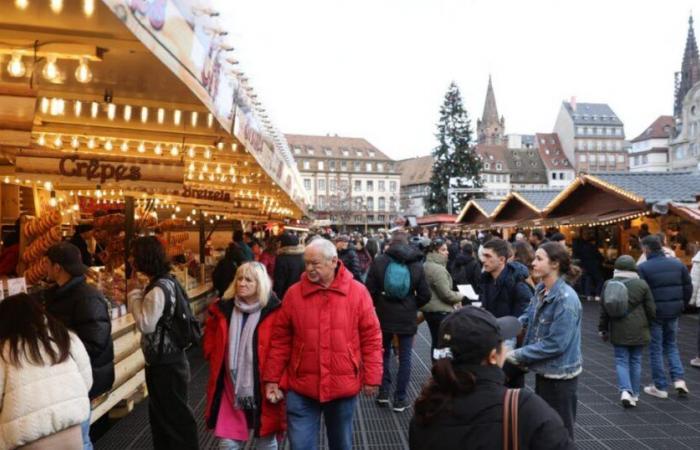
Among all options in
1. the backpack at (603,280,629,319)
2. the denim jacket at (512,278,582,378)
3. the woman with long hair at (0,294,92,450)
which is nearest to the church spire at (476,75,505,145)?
the backpack at (603,280,629,319)

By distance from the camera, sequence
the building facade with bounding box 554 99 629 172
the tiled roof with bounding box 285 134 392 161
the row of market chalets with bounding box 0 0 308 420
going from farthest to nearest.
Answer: the building facade with bounding box 554 99 629 172, the tiled roof with bounding box 285 134 392 161, the row of market chalets with bounding box 0 0 308 420

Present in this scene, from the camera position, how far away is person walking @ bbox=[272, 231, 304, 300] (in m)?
8.09

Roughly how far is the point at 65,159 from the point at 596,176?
13.0 meters

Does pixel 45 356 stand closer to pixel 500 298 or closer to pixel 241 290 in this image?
pixel 241 290

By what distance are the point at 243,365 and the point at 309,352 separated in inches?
22.4

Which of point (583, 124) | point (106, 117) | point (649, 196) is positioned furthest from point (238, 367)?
point (583, 124)

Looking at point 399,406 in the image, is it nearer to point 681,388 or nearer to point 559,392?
point 559,392

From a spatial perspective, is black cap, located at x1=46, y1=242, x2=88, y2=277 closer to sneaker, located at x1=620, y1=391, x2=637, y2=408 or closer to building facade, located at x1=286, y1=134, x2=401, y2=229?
sneaker, located at x1=620, y1=391, x2=637, y2=408

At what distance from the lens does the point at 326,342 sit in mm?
3729

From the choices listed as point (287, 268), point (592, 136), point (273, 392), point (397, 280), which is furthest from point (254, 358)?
point (592, 136)

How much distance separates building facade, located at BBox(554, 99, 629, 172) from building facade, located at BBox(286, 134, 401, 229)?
29.9m

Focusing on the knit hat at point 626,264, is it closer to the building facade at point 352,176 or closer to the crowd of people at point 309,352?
the crowd of people at point 309,352

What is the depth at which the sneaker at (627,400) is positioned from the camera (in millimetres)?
6457

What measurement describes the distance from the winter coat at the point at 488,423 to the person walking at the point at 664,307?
564 centimetres
